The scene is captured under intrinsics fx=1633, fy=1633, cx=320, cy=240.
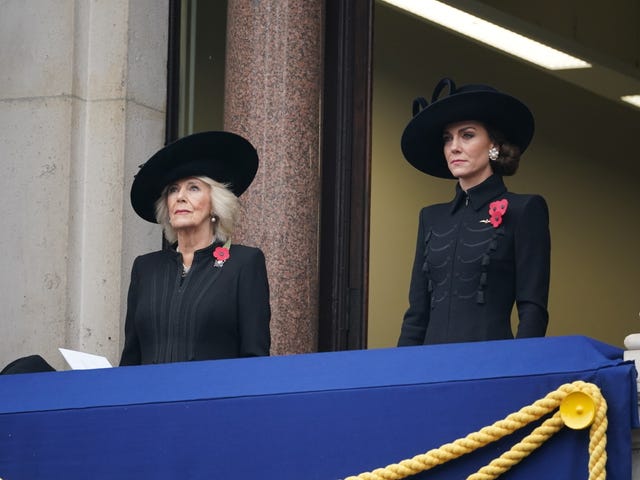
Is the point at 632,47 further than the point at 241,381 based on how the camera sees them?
Yes

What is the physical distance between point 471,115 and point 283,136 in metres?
2.79

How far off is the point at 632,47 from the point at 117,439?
6324 millimetres

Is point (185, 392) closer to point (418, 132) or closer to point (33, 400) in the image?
point (33, 400)

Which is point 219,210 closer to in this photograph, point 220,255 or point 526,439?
point 220,255

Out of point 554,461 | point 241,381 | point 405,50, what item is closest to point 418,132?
point 241,381

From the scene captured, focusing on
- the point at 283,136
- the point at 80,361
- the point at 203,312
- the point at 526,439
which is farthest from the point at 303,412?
the point at 283,136

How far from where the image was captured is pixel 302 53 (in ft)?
28.3

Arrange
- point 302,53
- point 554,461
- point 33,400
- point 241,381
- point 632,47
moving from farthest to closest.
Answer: point 632,47, point 302,53, point 33,400, point 241,381, point 554,461

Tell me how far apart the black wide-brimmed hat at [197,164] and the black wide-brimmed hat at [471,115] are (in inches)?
28.8

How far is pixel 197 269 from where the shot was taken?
20.4 ft

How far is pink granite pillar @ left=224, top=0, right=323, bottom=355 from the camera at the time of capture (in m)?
8.37

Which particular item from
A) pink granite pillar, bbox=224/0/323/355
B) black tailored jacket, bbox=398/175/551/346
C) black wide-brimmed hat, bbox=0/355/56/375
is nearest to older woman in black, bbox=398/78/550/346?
black tailored jacket, bbox=398/175/551/346

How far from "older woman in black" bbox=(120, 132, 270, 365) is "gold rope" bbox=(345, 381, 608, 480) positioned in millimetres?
1658

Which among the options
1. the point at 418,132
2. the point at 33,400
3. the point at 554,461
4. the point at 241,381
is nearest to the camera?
the point at 554,461
